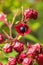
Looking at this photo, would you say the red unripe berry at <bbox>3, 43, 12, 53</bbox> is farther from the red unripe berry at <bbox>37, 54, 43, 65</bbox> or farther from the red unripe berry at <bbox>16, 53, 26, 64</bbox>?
the red unripe berry at <bbox>37, 54, 43, 65</bbox>

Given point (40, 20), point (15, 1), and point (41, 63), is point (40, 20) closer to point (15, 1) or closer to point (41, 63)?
point (15, 1)

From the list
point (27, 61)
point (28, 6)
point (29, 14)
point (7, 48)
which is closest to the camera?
point (27, 61)

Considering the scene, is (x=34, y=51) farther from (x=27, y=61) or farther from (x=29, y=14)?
(x=29, y=14)

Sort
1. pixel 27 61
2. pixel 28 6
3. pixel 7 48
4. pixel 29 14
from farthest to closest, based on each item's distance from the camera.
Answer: pixel 28 6 < pixel 29 14 < pixel 7 48 < pixel 27 61

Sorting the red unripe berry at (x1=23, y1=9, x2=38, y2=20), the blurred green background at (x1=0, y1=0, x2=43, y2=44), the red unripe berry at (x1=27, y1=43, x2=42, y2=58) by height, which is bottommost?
the blurred green background at (x1=0, y1=0, x2=43, y2=44)

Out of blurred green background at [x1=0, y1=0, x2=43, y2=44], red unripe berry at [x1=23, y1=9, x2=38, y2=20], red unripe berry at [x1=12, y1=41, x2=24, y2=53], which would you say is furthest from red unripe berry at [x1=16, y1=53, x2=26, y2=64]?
blurred green background at [x1=0, y1=0, x2=43, y2=44]

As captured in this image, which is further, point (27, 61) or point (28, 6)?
point (28, 6)

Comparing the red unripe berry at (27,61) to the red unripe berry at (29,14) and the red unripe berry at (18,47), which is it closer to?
the red unripe berry at (18,47)

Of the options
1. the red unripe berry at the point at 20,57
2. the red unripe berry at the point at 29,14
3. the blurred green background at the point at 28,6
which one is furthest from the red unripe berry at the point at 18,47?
the blurred green background at the point at 28,6

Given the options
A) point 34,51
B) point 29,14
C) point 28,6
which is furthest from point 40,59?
point 28,6

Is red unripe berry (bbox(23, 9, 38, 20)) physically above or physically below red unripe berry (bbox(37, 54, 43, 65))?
above

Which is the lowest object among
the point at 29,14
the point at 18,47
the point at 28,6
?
the point at 28,6
